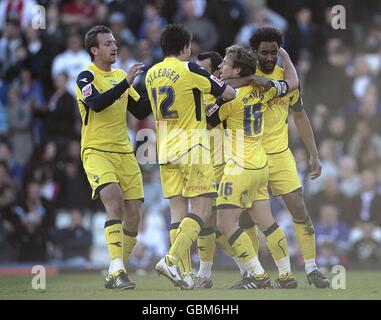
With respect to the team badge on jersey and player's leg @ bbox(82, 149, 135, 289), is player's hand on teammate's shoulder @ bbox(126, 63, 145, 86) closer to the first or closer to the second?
the team badge on jersey

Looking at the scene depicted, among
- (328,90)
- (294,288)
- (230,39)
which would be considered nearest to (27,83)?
(230,39)

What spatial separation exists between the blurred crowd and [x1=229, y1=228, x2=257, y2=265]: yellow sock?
17.8 feet

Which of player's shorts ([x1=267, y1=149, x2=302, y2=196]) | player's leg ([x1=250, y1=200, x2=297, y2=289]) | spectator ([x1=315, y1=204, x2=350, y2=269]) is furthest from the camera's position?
spectator ([x1=315, y1=204, x2=350, y2=269])

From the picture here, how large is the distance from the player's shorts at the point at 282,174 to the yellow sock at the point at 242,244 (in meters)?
0.78

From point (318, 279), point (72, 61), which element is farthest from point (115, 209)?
point (72, 61)

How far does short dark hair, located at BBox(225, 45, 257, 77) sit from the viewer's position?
1125 cm

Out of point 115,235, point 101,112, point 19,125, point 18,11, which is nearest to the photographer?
point 115,235

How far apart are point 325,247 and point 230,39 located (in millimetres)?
4582

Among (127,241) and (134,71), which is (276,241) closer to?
(127,241)

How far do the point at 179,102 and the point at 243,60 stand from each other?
2.69 ft

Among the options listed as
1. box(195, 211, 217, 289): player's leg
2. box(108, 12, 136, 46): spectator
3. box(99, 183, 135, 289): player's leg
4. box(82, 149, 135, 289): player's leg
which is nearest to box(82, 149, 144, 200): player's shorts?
box(82, 149, 135, 289): player's leg

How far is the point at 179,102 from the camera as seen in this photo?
36.2ft

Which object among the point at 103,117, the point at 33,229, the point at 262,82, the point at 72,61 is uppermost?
the point at 72,61

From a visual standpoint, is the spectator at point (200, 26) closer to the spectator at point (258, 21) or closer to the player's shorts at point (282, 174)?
the spectator at point (258, 21)
